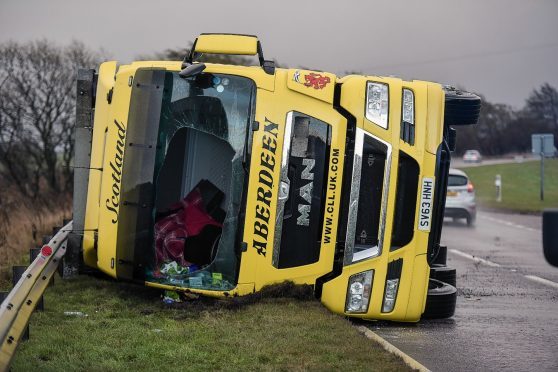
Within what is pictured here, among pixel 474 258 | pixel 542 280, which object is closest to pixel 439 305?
pixel 542 280

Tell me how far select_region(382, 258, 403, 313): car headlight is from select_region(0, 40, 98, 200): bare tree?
23606mm

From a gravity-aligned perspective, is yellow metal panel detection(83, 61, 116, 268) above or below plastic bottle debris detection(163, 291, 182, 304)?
above

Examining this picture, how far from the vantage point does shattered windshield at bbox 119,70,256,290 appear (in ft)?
28.5

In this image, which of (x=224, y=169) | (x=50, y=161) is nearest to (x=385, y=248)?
(x=224, y=169)

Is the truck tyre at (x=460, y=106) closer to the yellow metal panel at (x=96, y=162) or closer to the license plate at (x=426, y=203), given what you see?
the license plate at (x=426, y=203)

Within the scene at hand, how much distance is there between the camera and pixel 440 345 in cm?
803

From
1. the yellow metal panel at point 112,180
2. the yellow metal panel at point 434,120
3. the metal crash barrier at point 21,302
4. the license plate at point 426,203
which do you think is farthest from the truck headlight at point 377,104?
the metal crash barrier at point 21,302

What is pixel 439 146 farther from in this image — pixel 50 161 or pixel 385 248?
pixel 50 161

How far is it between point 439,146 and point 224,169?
1958 mm

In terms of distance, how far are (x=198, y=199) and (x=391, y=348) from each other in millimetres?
2604

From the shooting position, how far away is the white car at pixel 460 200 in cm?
2722

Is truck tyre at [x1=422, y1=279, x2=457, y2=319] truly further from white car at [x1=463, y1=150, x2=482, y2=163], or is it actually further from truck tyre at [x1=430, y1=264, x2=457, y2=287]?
white car at [x1=463, y1=150, x2=482, y2=163]

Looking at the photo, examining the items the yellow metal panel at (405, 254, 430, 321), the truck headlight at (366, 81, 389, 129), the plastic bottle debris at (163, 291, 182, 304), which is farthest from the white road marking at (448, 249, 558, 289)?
the plastic bottle debris at (163, 291, 182, 304)

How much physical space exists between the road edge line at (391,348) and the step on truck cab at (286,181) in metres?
0.40
